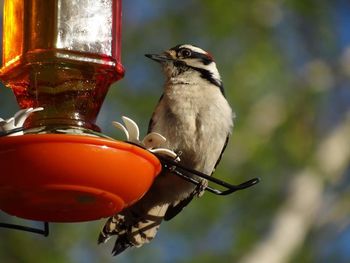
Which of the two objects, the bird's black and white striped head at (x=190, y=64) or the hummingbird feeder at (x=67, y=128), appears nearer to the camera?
the hummingbird feeder at (x=67, y=128)

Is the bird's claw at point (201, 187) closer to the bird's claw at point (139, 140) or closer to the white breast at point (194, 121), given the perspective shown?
the white breast at point (194, 121)

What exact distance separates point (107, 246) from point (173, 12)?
13.7 feet

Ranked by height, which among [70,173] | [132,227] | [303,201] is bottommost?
[303,201]

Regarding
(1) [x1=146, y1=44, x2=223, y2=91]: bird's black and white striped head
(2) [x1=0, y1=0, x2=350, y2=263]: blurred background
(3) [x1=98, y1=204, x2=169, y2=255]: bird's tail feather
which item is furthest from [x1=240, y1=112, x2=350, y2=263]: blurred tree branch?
(1) [x1=146, y1=44, x2=223, y2=91]: bird's black and white striped head

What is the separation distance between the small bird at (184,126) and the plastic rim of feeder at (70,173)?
169 centimetres

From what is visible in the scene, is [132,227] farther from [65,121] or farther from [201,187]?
[65,121]

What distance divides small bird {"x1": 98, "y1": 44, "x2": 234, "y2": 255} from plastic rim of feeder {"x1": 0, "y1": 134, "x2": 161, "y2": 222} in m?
1.69

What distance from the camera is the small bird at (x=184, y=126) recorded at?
734 centimetres

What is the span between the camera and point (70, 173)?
17.0 feet

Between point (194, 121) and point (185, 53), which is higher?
point (185, 53)

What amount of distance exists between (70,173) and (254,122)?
11603mm

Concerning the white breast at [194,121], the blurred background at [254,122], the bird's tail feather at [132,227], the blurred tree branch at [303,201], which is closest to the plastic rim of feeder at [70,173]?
the bird's tail feather at [132,227]

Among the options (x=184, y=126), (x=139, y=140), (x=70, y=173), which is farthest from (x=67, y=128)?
(x=184, y=126)

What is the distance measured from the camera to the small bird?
289 inches
